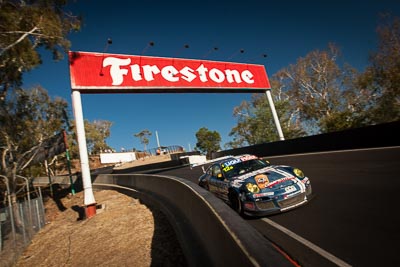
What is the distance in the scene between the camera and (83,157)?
1314 centimetres

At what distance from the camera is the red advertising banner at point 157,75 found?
14414 mm

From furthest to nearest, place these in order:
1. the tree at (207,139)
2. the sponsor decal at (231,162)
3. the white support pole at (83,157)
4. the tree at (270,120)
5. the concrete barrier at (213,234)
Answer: the tree at (207,139) → the tree at (270,120) → the white support pole at (83,157) → the sponsor decal at (231,162) → the concrete barrier at (213,234)

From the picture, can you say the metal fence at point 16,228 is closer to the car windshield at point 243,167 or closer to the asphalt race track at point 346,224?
the car windshield at point 243,167

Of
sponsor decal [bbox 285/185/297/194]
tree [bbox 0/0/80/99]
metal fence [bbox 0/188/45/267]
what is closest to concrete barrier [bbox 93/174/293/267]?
sponsor decal [bbox 285/185/297/194]

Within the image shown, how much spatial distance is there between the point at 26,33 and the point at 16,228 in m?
10.1

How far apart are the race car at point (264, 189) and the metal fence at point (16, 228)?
798 cm

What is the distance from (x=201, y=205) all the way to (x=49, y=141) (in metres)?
23.6

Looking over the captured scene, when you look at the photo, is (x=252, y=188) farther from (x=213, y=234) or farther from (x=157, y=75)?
(x=157, y=75)

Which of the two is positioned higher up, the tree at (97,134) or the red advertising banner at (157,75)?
the tree at (97,134)

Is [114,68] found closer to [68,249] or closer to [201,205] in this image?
[68,249]

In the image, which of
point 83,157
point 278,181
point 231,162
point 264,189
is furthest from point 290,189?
point 83,157

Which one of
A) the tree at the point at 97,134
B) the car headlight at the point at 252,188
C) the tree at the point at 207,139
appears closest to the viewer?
the car headlight at the point at 252,188

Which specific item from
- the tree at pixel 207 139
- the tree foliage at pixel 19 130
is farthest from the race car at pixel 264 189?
the tree at pixel 207 139

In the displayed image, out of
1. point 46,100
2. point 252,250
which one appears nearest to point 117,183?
point 46,100
